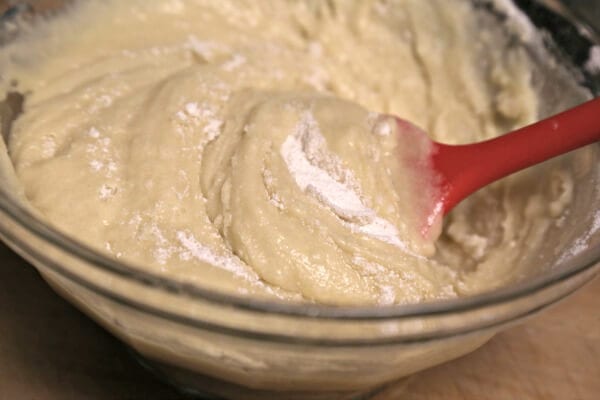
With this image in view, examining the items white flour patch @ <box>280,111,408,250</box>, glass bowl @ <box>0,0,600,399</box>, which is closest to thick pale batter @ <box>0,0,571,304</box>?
white flour patch @ <box>280,111,408,250</box>

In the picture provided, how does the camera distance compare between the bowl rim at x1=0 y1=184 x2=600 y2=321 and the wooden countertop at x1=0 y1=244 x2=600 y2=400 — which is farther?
the wooden countertop at x1=0 y1=244 x2=600 y2=400

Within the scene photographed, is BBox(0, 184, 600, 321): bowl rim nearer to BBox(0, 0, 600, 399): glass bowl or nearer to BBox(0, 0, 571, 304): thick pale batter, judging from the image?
BBox(0, 0, 600, 399): glass bowl

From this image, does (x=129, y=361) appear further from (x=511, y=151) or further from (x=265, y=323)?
(x=511, y=151)

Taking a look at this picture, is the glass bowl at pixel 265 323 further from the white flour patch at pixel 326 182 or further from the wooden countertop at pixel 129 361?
the white flour patch at pixel 326 182

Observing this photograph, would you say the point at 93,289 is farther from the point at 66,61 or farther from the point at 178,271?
the point at 66,61

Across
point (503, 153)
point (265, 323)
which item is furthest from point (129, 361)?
point (503, 153)
